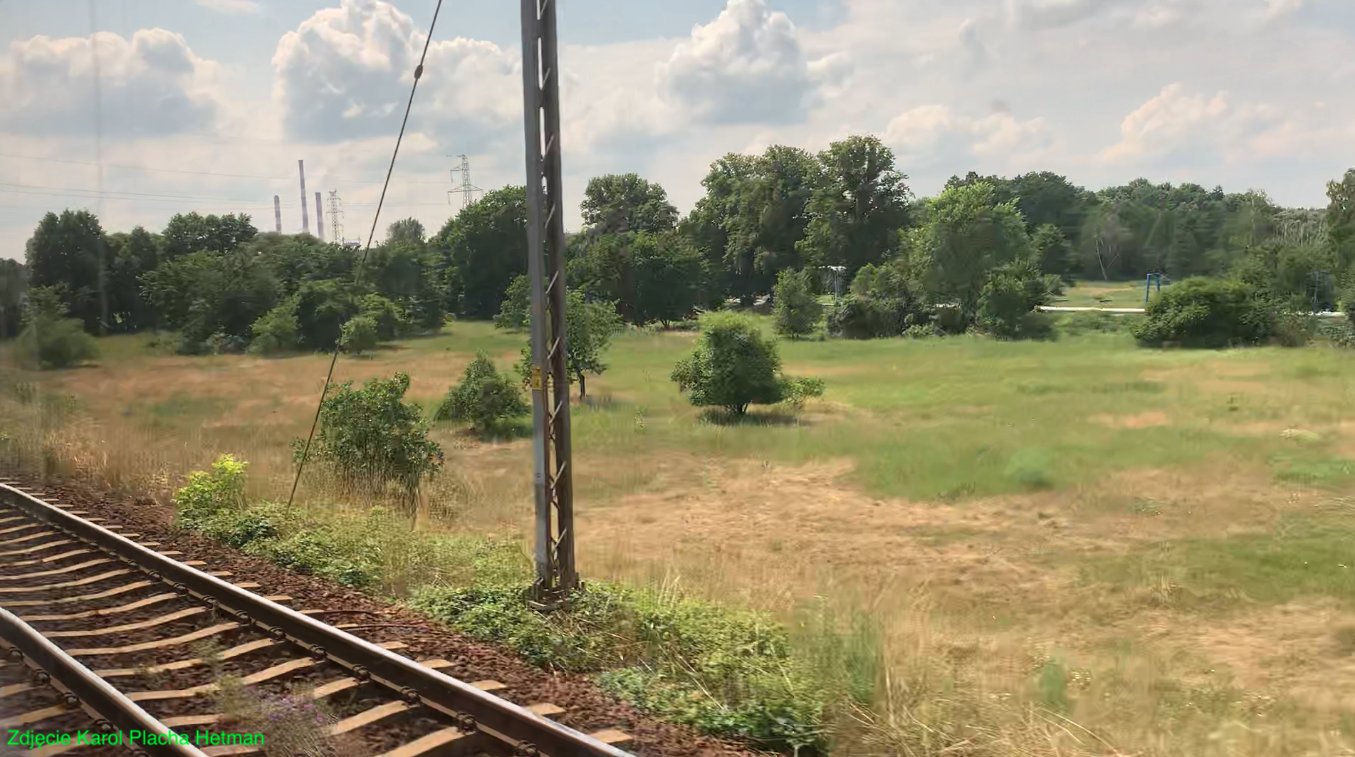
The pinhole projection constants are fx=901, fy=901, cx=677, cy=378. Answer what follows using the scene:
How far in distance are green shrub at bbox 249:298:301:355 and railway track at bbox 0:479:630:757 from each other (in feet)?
98.8

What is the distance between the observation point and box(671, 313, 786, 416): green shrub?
80.5ft

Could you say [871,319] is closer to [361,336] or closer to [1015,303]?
[1015,303]

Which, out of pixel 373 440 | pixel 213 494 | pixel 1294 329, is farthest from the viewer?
pixel 1294 329

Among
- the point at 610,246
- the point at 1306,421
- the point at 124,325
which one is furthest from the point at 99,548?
the point at 610,246

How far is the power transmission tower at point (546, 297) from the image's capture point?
22.9 feet

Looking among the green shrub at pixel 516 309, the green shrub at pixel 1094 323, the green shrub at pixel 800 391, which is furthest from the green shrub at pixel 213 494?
the green shrub at pixel 1094 323

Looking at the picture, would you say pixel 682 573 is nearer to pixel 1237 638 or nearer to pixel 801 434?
pixel 1237 638

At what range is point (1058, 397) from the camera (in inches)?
1050

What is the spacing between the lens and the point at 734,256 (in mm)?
85625

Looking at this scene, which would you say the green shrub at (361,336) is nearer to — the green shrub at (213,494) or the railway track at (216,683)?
the green shrub at (213,494)

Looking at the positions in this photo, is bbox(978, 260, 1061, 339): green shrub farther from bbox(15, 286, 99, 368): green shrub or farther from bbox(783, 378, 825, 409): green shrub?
bbox(15, 286, 99, 368): green shrub

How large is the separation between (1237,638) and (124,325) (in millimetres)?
21321

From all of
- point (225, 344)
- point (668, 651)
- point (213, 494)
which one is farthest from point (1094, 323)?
point (668, 651)

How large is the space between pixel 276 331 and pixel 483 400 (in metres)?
17.4
